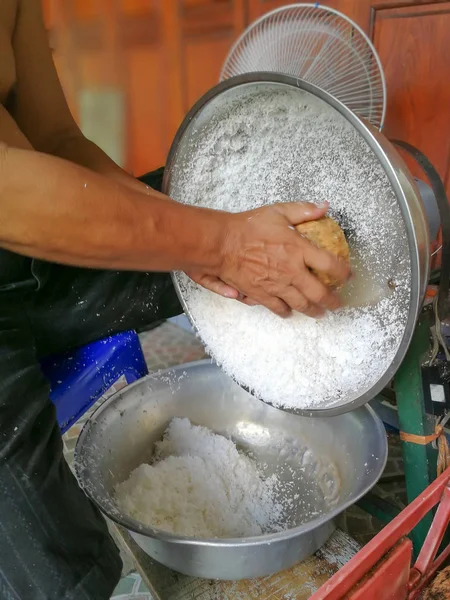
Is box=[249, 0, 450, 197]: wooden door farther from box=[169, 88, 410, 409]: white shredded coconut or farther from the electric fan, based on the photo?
box=[169, 88, 410, 409]: white shredded coconut

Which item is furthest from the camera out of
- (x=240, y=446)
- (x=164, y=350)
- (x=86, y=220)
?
(x=164, y=350)

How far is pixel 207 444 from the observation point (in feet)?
3.15

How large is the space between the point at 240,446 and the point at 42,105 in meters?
0.70

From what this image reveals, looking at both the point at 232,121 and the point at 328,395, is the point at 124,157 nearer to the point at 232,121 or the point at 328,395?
the point at 232,121

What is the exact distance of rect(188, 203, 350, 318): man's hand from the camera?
0.57m

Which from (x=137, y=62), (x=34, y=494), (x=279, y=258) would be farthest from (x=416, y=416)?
(x=137, y=62)

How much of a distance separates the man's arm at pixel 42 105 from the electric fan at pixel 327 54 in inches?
18.1

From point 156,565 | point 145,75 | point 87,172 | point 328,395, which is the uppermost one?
point 145,75

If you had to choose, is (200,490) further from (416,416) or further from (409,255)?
(409,255)

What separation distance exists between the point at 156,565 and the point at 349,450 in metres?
0.35

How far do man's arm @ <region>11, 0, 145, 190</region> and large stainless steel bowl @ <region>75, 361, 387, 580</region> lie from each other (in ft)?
1.28

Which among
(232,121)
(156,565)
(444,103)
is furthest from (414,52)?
(156,565)

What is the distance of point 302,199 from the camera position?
680 millimetres

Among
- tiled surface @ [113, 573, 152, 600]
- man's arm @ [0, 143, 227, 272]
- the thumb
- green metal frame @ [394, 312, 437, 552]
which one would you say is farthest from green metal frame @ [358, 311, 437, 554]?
tiled surface @ [113, 573, 152, 600]
